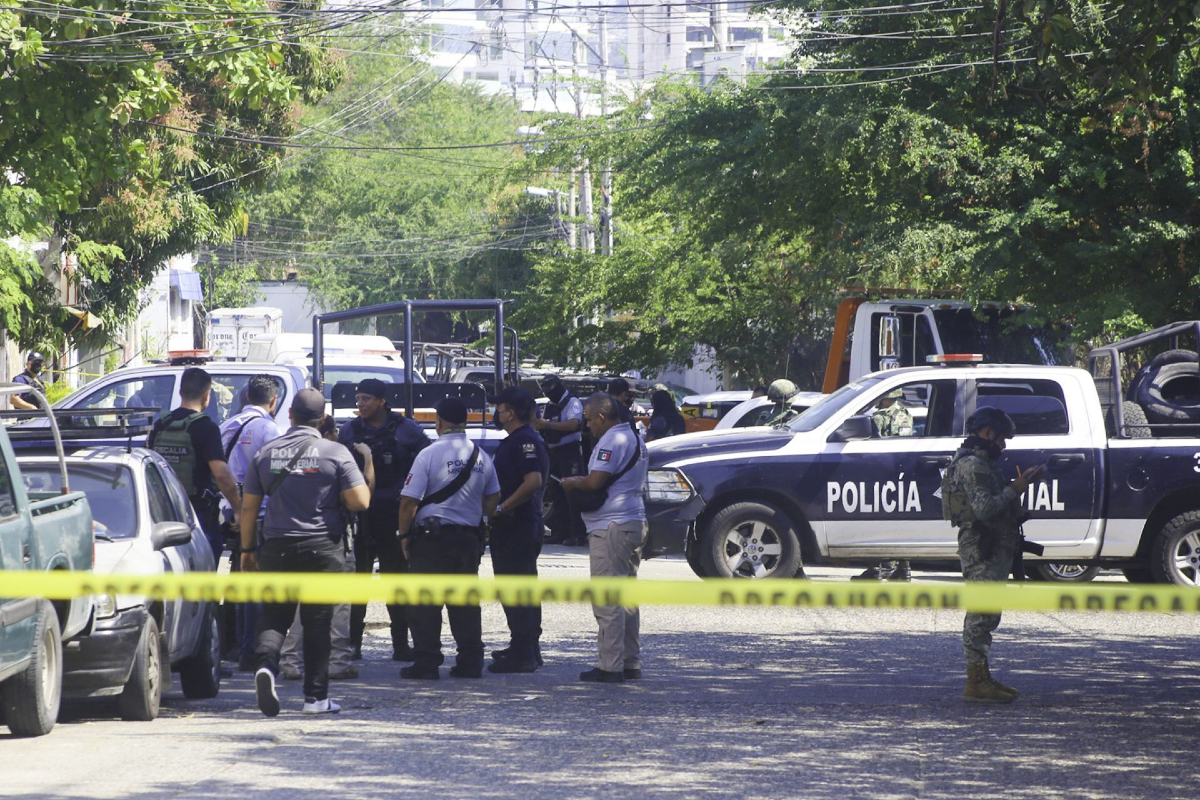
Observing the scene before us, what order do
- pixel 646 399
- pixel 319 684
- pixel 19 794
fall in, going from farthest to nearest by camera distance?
pixel 646 399, pixel 319 684, pixel 19 794

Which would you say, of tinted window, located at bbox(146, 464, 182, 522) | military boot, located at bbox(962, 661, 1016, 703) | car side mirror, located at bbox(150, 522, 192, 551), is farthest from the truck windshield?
car side mirror, located at bbox(150, 522, 192, 551)

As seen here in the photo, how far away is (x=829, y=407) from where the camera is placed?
13.0 meters

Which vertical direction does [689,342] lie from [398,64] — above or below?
below

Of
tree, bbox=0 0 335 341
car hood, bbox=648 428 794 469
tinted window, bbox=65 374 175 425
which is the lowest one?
car hood, bbox=648 428 794 469

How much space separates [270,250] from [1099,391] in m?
56.6

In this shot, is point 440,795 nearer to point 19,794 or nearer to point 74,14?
point 19,794

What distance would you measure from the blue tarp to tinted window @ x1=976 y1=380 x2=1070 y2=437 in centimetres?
4407

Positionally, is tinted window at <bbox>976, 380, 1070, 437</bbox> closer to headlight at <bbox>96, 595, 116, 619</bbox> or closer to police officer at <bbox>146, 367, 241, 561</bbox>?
police officer at <bbox>146, 367, 241, 561</bbox>

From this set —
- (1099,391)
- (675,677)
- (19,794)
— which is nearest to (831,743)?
(675,677)

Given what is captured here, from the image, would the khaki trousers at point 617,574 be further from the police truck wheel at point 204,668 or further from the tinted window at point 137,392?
the tinted window at point 137,392

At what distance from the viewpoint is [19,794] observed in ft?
20.2

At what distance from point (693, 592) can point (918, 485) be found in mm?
7308

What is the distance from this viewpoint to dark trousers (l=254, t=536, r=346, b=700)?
7.82 meters

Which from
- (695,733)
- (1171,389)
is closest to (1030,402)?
(1171,389)
